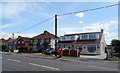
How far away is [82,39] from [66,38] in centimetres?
620

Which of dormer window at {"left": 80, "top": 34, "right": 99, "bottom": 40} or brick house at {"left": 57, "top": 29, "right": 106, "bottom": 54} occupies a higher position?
dormer window at {"left": 80, "top": 34, "right": 99, "bottom": 40}

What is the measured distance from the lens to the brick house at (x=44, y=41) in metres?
53.0

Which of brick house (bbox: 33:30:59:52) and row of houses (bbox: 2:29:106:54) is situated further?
brick house (bbox: 33:30:59:52)

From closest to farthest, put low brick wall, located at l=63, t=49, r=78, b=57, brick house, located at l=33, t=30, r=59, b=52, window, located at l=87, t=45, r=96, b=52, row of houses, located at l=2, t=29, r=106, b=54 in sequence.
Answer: low brick wall, located at l=63, t=49, r=78, b=57
window, located at l=87, t=45, r=96, b=52
row of houses, located at l=2, t=29, r=106, b=54
brick house, located at l=33, t=30, r=59, b=52

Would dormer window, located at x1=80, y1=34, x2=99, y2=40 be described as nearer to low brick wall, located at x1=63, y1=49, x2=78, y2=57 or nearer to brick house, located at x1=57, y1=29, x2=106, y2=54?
brick house, located at x1=57, y1=29, x2=106, y2=54

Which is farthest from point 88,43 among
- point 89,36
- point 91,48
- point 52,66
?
point 52,66

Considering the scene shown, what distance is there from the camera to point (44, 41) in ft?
179

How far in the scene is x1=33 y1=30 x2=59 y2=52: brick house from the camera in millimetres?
53031

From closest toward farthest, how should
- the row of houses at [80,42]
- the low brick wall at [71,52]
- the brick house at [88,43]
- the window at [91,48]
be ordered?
1. the low brick wall at [71,52]
2. the brick house at [88,43]
3. the window at [91,48]
4. the row of houses at [80,42]

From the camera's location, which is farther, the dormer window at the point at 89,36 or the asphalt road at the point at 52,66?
the dormer window at the point at 89,36

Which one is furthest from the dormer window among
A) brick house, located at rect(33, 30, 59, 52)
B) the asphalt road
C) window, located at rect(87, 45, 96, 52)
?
the asphalt road

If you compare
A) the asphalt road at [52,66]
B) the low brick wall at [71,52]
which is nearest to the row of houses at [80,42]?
A: the low brick wall at [71,52]

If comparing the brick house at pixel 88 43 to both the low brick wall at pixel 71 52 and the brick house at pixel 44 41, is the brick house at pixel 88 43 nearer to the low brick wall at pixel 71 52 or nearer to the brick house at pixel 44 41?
the low brick wall at pixel 71 52

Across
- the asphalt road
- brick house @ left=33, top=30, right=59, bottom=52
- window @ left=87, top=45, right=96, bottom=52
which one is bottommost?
the asphalt road
